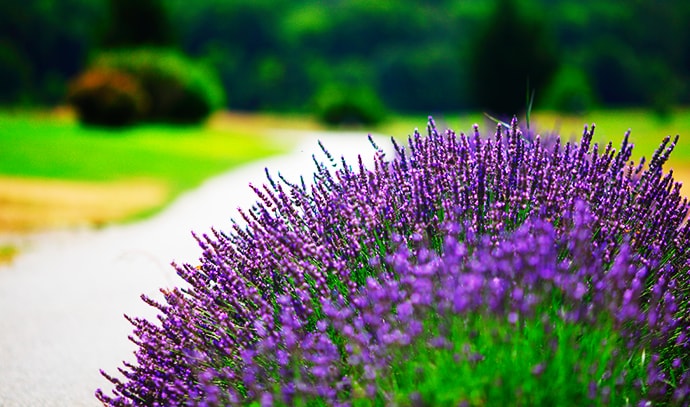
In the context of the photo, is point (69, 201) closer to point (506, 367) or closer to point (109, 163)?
point (109, 163)

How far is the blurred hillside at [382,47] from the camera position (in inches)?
1678

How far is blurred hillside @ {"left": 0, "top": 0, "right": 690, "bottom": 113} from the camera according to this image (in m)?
42.6

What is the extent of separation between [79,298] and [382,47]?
205ft

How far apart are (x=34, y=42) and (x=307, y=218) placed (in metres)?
59.2

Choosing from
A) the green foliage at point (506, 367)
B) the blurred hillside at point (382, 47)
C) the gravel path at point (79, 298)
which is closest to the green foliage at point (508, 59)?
the blurred hillside at point (382, 47)

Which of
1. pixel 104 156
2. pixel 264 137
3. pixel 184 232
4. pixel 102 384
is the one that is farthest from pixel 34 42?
pixel 102 384

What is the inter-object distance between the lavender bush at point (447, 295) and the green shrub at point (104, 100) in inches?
1047

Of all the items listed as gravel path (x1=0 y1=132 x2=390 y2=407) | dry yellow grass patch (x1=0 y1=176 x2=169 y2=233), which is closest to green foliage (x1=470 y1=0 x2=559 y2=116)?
dry yellow grass patch (x1=0 y1=176 x2=169 y2=233)

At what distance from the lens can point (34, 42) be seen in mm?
56406

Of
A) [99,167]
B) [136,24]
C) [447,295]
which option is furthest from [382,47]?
[447,295]

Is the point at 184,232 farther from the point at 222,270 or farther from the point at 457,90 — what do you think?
the point at 457,90

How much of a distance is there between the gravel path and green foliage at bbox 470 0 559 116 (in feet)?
105

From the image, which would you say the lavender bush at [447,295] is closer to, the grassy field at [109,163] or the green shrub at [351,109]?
the grassy field at [109,163]

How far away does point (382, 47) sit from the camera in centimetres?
6731
